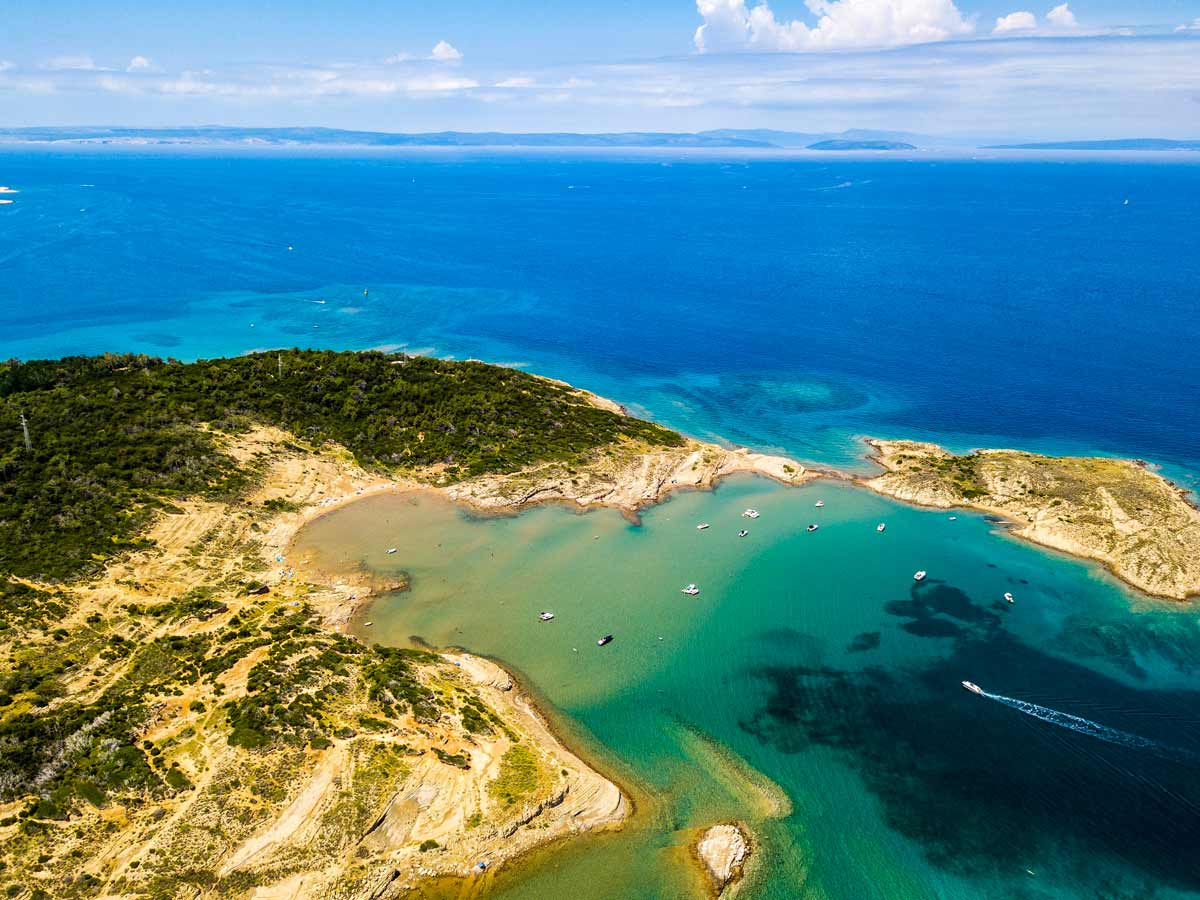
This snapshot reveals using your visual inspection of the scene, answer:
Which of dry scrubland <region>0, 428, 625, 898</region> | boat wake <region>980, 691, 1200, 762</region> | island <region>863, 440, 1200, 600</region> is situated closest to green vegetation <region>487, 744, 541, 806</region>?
dry scrubland <region>0, 428, 625, 898</region>

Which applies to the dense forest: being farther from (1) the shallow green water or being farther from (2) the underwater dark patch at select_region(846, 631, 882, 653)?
(2) the underwater dark patch at select_region(846, 631, 882, 653)

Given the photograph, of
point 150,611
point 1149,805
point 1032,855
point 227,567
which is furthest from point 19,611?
point 1149,805

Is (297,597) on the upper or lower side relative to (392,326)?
lower

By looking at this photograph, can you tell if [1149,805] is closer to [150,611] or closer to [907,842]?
[907,842]

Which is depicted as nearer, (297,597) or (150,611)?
(150,611)

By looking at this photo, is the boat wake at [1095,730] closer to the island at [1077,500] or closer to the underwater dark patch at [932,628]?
the underwater dark patch at [932,628]

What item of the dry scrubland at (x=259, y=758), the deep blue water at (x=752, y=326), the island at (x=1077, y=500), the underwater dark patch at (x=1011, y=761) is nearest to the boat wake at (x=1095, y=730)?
the underwater dark patch at (x=1011, y=761)

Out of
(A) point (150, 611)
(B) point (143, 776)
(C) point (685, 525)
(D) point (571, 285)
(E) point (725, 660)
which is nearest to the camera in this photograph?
(B) point (143, 776)
